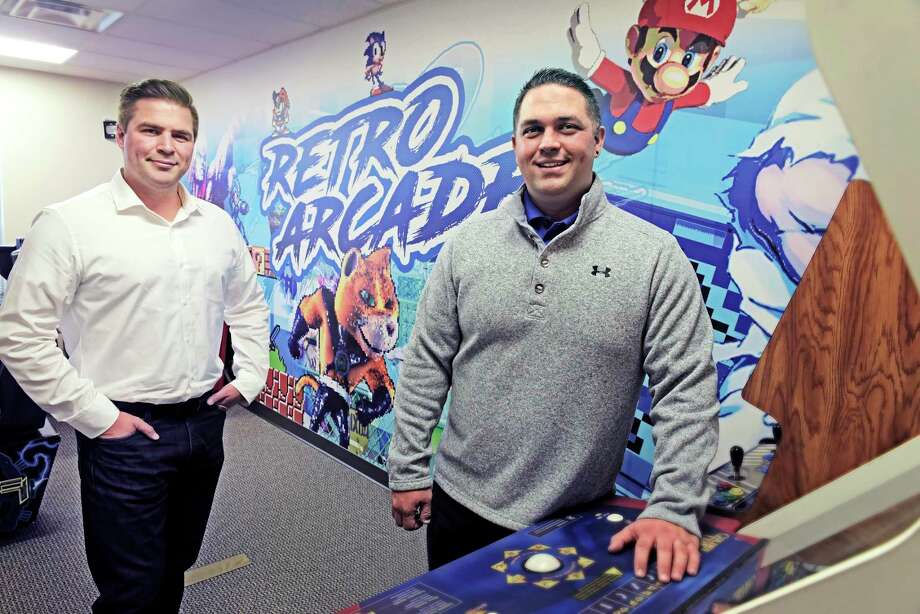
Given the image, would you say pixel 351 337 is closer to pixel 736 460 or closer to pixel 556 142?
pixel 736 460

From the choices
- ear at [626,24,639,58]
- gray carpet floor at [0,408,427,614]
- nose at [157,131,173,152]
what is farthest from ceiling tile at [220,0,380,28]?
gray carpet floor at [0,408,427,614]

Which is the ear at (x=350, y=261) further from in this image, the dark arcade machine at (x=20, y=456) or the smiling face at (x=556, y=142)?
the smiling face at (x=556, y=142)

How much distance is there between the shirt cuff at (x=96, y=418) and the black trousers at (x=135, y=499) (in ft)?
0.17

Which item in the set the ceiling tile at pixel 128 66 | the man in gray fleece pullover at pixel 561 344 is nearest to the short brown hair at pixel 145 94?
the man in gray fleece pullover at pixel 561 344

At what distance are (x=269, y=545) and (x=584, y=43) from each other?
2.55 meters

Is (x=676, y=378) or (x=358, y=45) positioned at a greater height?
(x=358, y=45)

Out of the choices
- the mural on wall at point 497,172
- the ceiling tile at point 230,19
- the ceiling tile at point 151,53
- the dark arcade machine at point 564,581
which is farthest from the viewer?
the ceiling tile at point 151,53

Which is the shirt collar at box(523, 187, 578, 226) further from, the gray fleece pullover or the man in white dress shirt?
the man in white dress shirt

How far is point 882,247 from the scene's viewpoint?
1145mm

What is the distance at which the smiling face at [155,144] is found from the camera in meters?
1.78

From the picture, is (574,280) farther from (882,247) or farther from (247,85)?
(247,85)

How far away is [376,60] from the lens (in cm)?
348

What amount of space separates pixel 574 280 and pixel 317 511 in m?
2.42

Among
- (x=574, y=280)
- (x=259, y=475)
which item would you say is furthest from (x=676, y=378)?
(x=259, y=475)
